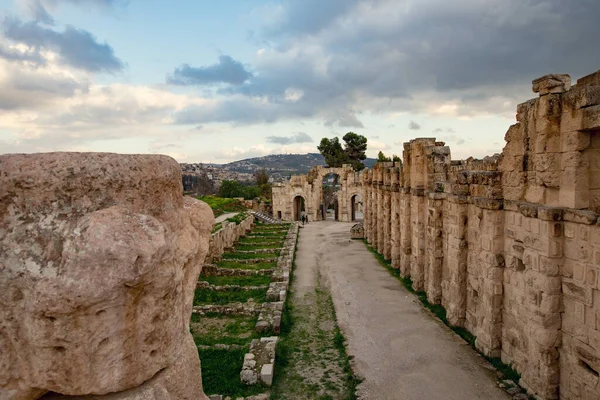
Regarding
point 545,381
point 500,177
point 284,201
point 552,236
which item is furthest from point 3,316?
point 284,201

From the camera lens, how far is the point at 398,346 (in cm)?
984

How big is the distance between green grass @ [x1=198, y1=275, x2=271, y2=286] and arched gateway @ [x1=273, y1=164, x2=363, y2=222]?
25583mm

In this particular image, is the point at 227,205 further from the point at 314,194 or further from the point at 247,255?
the point at 247,255

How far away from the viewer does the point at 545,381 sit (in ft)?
23.0

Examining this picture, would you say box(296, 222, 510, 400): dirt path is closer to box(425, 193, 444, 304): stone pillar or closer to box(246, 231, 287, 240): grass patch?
box(425, 193, 444, 304): stone pillar

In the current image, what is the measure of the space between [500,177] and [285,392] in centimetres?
624

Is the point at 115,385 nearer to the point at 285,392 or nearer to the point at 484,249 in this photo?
→ the point at 285,392

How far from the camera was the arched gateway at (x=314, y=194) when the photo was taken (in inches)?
1642

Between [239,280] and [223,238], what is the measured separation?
5.25 m

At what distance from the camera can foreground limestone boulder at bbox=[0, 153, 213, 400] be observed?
2.19 m

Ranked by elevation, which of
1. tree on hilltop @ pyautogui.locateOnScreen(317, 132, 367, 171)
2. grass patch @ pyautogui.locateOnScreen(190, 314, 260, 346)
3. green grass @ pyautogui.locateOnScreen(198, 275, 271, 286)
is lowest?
grass patch @ pyautogui.locateOnScreen(190, 314, 260, 346)

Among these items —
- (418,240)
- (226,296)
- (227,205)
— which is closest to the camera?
(226,296)

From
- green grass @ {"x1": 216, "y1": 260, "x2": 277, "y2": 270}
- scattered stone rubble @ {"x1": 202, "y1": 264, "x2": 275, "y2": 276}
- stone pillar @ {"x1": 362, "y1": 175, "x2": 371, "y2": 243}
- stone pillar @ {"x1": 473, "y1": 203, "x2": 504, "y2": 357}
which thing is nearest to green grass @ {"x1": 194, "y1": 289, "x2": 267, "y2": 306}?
scattered stone rubble @ {"x1": 202, "y1": 264, "x2": 275, "y2": 276}

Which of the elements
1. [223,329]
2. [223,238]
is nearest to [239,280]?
[223,329]
